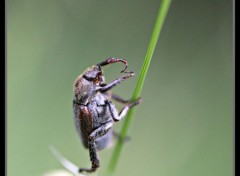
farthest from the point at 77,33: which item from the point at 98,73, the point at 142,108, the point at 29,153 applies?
the point at 98,73

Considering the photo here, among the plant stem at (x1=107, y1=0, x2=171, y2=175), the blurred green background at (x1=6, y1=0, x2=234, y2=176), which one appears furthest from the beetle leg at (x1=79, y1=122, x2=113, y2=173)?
the blurred green background at (x1=6, y1=0, x2=234, y2=176)

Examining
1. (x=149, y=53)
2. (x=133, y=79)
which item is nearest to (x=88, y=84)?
(x=149, y=53)

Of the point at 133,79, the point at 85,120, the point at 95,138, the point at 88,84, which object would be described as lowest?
the point at 133,79

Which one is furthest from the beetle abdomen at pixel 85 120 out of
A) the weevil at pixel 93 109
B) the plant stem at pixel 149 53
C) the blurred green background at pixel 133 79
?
the blurred green background at pixel 133 79

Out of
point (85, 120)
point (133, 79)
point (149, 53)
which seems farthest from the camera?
point (133, 79)

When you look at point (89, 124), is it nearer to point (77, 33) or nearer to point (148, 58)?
point (148, 58)

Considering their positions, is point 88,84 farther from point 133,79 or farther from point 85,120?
point 133,79

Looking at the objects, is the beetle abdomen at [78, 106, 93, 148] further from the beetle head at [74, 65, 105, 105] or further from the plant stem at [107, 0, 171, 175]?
the plant stem at [107, 0, 171, 175]

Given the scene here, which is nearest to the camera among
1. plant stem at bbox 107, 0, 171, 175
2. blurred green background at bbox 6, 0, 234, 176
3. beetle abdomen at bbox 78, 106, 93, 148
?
plant stem at bbox 107, 0, 171, 175
